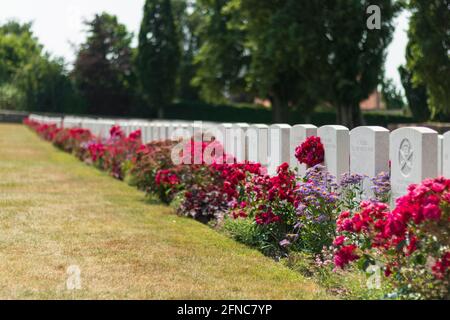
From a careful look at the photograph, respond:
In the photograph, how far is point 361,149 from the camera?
762 cm

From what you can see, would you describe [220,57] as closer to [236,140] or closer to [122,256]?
[236,140]

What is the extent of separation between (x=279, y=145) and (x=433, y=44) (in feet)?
59.3

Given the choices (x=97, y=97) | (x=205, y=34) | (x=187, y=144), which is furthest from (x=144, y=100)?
(x=187, y=144)

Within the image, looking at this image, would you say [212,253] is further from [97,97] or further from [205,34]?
[97,97]

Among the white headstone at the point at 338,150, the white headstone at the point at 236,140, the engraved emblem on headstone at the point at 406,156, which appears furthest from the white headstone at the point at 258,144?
the engraved emblem on headstone at the point at 406,156

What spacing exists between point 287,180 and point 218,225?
1802mm

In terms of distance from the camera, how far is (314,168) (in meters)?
7.91

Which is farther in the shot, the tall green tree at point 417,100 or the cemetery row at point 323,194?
the tall green tree at point 417,100

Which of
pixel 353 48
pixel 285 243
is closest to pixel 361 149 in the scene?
pixel 285 243

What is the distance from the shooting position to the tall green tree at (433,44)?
86.8 feet

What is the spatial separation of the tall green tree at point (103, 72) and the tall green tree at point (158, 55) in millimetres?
4684

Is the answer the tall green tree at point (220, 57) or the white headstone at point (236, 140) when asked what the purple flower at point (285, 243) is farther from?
the tall green tree at point (220, 57)

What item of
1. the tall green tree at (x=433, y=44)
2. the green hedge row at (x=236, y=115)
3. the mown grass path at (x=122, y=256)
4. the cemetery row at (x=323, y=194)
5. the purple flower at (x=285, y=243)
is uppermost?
the tall green tree at (x=433, y=44)

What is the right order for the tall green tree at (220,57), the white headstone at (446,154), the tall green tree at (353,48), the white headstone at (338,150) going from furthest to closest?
the tall green tree at (220,57) → the tall green tree at (353,48) → the white headstone at (338,150) → the white headstone at (446,154)
